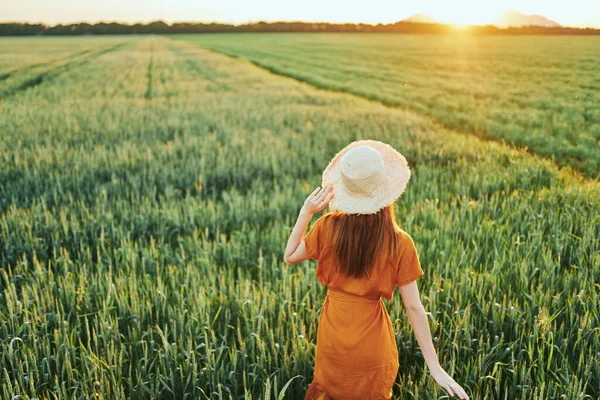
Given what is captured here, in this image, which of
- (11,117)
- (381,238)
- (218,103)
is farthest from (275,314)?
→ (218,103)

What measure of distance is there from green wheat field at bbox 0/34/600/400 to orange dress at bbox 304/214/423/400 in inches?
10.5

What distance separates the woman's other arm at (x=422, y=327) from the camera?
1831 millimetres

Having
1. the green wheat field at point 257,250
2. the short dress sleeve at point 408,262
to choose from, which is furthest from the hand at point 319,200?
the green wheat field at point 257,250

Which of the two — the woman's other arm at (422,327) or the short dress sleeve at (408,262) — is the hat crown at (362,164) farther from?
the woman's other arm at (422,327)

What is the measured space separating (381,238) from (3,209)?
4923 millimetres

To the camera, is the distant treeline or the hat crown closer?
the hat crown

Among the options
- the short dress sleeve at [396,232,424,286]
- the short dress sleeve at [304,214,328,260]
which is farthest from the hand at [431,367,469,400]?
the short dress sleeve at [304,214,328,260]

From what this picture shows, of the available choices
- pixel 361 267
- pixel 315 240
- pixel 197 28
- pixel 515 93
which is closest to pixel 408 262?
pixel 361 267

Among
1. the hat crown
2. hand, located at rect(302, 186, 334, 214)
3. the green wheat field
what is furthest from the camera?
the green wheat field

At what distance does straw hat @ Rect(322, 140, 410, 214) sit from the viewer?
66.1 inches

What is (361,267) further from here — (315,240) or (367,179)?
(367,179)

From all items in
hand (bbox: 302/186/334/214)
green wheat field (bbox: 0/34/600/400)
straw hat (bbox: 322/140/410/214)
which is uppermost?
straw hat (bbox: 322/140/410/214)

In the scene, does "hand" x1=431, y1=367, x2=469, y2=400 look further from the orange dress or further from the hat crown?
the hat crown

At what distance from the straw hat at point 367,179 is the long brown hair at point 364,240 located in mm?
66
